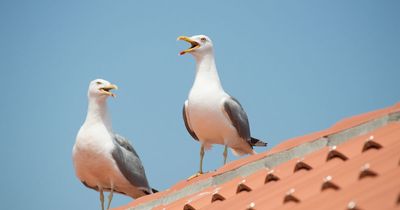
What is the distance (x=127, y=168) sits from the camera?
9.92 metres

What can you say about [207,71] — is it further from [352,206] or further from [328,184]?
[352,206]

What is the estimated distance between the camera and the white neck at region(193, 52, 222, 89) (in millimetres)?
8930

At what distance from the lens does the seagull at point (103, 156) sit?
9.50 meters

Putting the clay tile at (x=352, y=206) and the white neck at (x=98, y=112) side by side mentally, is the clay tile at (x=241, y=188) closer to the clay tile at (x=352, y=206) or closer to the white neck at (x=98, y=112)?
the clay tile at (x=352, y=206)

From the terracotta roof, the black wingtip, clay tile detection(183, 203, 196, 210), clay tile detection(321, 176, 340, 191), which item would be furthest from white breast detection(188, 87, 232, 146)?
clay tile detection(321, 176, 340, 191)

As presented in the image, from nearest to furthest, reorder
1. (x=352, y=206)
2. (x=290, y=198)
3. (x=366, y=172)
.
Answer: (x=352, y=206) → (x=366, y=172) → (x=290, y=198)

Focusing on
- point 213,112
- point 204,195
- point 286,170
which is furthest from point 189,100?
point 286,170

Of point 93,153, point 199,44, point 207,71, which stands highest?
point 199,44

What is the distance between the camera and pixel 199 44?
938 centimetres

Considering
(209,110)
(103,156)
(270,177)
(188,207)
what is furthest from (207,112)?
(270,177)

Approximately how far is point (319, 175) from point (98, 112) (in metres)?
5.51

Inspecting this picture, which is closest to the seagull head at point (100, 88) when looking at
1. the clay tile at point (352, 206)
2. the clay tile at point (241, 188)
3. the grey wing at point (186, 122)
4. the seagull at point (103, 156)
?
the seagull at point (103, 156)

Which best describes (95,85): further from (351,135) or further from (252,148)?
(351,135)

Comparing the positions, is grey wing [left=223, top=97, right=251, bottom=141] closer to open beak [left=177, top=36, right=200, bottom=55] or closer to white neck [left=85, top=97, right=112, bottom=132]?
open beak [left=177, top=36, right=200, bottom=55]
